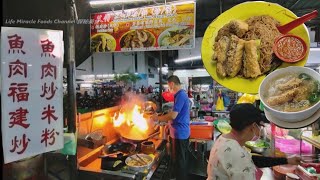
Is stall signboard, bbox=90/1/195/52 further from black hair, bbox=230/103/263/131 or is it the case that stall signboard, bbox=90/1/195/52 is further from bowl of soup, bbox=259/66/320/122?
bowl of soup, bbox=259/66/320/122

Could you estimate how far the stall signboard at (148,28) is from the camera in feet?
12.9

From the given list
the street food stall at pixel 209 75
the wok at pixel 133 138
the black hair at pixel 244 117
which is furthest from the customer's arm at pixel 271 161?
the wok at pixel 133 138

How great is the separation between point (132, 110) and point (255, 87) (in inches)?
143

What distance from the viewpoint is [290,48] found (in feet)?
3.44

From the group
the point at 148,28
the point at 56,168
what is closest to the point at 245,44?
the point at 56,168

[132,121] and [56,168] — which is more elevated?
[132,121]

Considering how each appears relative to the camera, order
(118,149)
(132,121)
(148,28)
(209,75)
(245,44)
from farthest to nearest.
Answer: (132,121) < (148,28) < (118,149) < (209,75) < (245,44)

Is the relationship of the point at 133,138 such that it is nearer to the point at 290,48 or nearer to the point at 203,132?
the point at 203,132

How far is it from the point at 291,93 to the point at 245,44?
0.31m

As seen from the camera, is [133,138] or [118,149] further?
[133,138]

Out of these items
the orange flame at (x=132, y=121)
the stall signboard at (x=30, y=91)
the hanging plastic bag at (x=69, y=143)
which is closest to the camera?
the stall signboard at (x=30, y=91)

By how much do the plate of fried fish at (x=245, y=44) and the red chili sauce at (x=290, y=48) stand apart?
34mm

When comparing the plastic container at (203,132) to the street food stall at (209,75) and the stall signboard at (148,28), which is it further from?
the stall signboard at (148,28)

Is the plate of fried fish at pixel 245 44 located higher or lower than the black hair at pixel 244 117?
higher
